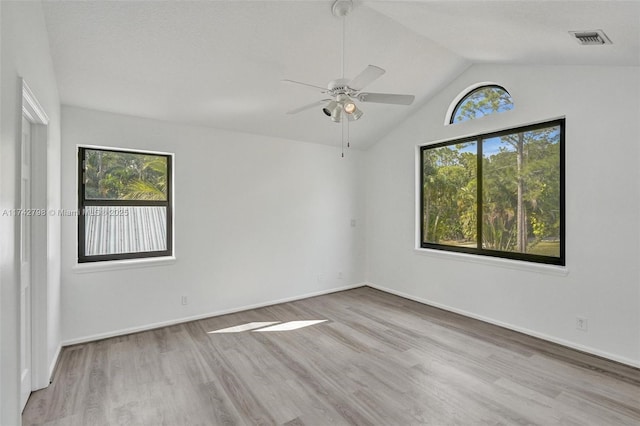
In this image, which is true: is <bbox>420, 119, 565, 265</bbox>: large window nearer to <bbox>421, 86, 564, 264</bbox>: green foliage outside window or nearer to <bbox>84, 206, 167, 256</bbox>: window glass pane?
<bbox>421, 86, 564, 264</bbox>: green foliage outside window

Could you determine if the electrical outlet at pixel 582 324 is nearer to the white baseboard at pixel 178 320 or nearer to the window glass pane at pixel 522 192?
the window glass pane at pixel 522 192

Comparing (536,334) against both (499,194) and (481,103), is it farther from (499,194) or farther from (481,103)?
(481,103)

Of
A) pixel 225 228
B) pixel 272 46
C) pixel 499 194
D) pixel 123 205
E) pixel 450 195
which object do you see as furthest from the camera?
pixel 450 195

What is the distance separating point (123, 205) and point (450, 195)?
14.1ft

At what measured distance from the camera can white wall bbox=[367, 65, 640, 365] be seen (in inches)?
112

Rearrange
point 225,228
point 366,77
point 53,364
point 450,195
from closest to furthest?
1. point 366,77
2. point 53,364
3. point 225,228
4. point 450,195

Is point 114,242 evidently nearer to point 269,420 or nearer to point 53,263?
point 53,263

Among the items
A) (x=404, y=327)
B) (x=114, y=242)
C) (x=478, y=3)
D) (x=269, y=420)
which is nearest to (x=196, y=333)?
(x=114, y=242)

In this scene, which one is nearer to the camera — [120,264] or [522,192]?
[120,264]

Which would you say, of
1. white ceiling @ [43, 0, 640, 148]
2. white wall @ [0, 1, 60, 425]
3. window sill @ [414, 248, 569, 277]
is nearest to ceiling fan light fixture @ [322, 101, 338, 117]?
white ceiling @ [43, 0, 640, 148]

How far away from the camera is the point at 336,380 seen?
2611 mm

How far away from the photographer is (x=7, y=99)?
1.54 m

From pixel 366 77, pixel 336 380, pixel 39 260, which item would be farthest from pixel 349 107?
pixel 39 260

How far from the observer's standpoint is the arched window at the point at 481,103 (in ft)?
12.6
